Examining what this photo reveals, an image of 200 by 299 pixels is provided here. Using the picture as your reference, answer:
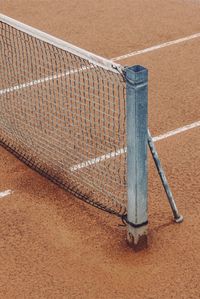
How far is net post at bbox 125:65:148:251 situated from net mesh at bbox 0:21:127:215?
21.5 inches

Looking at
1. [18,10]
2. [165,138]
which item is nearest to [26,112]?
[165,138]

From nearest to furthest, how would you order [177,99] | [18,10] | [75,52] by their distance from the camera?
[75,52] → [177,99] → [18,10]

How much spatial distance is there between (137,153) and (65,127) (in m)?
2.81

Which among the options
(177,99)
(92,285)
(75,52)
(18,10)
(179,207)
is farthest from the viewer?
(18,10)

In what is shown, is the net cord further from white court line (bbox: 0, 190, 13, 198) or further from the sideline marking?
the sideline marking

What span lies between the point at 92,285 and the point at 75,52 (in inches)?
92.5

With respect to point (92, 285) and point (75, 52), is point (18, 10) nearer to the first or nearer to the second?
point (75, 52)

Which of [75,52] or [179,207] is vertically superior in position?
[75,52]

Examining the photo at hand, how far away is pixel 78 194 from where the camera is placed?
7438 mm

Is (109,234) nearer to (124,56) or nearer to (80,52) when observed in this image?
(80,52)

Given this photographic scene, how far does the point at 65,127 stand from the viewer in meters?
8.71

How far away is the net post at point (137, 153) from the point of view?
5754 millimetres

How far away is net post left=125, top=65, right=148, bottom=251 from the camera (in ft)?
18.9

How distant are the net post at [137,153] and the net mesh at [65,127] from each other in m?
0.55
